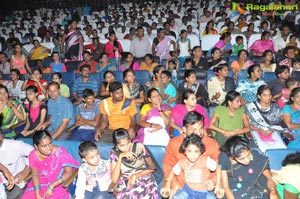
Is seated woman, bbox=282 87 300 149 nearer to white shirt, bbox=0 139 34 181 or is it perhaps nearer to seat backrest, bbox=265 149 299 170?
seat backrest, bbox=265 149 299 170

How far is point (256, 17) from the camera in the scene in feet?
28.0

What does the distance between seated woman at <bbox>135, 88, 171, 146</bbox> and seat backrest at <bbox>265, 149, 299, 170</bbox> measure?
41.9 inches

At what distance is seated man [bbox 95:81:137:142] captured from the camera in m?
3.61

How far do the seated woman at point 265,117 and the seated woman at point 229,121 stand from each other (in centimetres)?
15

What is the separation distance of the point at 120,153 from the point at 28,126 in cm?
171

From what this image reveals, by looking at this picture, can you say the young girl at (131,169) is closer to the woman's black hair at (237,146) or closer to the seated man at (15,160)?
the woman's black hair at (237,146)

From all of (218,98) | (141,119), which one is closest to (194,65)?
(218,98)

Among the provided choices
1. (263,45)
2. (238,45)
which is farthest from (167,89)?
(263,45)

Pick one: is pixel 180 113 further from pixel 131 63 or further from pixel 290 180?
pixel 131 63

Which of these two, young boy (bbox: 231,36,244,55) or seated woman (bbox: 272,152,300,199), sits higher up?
young boy (bbox: 231,36,244,55)

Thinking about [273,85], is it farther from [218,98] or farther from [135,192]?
[135,192]

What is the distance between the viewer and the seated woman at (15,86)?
513 cm

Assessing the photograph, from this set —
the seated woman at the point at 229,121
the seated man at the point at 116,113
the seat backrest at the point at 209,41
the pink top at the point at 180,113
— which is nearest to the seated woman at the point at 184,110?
the pink top at the point at 180,113

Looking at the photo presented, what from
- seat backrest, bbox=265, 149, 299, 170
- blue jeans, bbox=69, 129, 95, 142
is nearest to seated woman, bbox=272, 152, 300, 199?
seat backrest, bbox=265, 149, 299, 170
